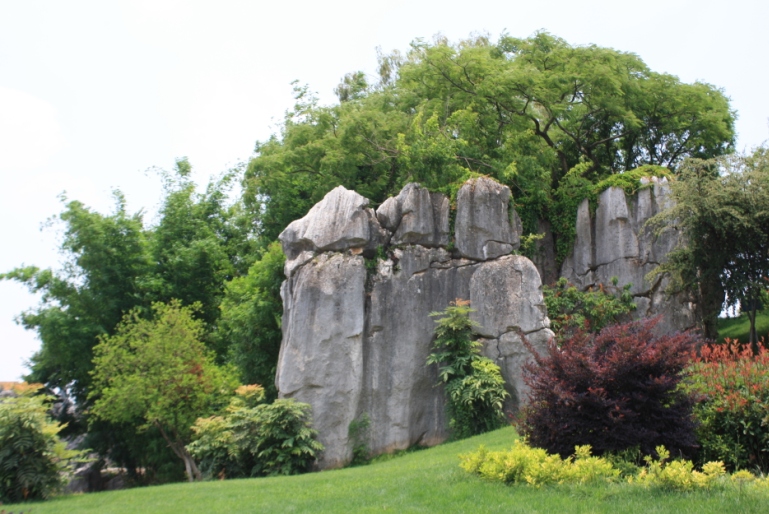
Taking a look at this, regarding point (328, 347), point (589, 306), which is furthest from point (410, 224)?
point (589, 306)

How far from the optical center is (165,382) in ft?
62.2

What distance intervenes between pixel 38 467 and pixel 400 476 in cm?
759

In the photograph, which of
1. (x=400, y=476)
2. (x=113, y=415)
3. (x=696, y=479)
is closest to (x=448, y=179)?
(x=400, y=476)

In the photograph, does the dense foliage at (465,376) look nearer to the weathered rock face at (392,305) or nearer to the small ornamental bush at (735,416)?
the weathered rock face at (392,305)

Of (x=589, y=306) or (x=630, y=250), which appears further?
(x=630, y=250)

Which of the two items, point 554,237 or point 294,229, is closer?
point 294,229

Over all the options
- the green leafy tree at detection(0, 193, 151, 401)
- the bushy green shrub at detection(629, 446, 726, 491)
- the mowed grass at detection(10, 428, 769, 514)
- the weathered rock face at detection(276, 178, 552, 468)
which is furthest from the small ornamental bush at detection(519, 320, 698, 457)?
the green leafy tree at detection(0, 193, 151, 401)

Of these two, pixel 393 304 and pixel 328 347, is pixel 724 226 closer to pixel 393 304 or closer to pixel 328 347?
pixel 393 304

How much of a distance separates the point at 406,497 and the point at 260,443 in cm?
759

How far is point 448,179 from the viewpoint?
1981 centimetres

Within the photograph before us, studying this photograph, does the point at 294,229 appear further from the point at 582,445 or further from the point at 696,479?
the point at 696,479

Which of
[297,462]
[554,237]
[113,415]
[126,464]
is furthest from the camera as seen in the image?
[126,464]

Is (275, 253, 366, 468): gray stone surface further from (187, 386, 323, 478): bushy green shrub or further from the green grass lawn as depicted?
the green grass lawn

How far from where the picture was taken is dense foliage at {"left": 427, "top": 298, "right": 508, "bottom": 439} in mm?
16875
